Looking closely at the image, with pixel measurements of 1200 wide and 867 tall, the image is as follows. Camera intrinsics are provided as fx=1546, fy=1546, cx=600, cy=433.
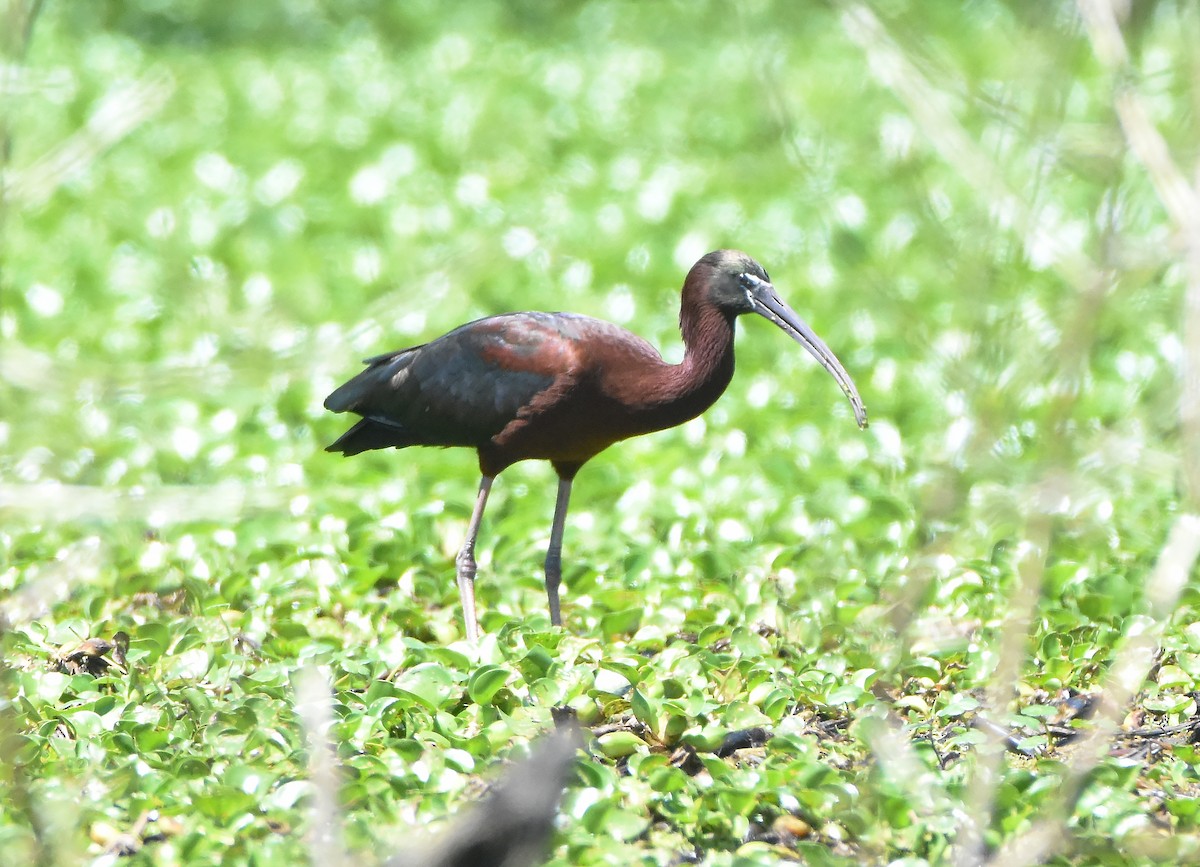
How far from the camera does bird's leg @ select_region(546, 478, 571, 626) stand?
4.89m

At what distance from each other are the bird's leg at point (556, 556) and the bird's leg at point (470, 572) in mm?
240

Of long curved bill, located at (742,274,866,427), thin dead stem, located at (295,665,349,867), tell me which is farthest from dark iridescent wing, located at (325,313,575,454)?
thin dead stem, located at (295,665,349,867)

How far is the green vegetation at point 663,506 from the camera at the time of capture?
2.50 meters

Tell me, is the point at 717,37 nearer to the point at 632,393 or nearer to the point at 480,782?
the point at 632,393

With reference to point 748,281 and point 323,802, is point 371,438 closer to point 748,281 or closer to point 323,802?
point 748,281

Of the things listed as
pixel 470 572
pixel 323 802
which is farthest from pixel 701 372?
pixel 323 802

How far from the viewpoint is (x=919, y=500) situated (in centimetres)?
522

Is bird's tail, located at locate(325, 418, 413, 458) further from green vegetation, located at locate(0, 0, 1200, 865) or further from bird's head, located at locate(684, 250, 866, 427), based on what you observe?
bird's head, located at locate(684, 250, 866, 427)

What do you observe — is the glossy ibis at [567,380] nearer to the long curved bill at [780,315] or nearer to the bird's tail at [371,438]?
the long curved bill at [780,315]

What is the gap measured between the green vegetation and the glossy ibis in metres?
0.42

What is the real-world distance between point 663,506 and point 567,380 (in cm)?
135

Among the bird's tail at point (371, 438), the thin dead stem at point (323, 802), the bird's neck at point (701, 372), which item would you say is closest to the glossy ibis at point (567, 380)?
the bird's neck at point (701, 372)

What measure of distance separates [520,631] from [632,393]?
2.57 feet

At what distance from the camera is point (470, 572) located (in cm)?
493
